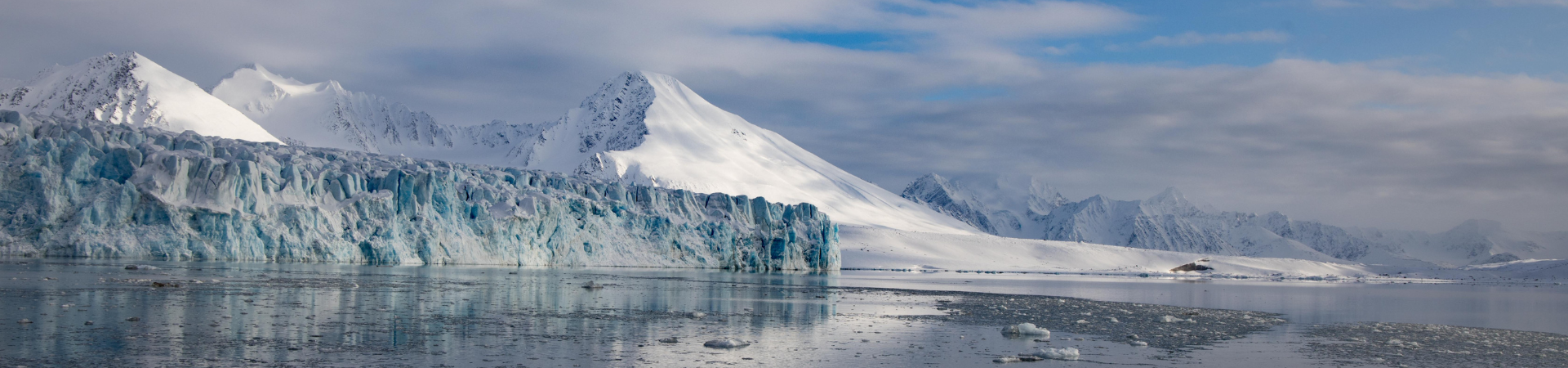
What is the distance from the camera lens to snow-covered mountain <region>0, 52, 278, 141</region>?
454 feet

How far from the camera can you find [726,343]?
14.7 metres

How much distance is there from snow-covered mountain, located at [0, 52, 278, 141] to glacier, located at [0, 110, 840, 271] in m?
89.8

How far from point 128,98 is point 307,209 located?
12367cm

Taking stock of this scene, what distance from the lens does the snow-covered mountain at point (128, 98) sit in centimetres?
13825

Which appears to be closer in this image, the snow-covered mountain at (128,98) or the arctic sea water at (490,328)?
the arctic sea water at (490,328)

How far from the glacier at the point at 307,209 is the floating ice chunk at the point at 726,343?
126 ft

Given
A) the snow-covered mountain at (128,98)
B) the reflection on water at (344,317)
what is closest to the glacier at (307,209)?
the reflection on water at (344,317)

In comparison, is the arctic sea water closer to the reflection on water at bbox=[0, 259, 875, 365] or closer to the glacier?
the reflection on water at bbox=[0, 259, 875, 365]

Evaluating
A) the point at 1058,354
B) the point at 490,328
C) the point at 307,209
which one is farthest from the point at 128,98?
the point at 1058,354

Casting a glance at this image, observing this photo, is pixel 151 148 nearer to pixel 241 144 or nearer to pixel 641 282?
pixel 241 144

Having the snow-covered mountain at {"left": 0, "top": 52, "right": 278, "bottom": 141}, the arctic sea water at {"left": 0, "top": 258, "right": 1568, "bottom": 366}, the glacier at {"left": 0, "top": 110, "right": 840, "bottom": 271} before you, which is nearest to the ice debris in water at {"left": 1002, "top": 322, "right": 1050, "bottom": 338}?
the arctic sea water at {"left": 0, "top": 258, "right": 1568, "bottom": 366}

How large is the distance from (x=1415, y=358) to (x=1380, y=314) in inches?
660

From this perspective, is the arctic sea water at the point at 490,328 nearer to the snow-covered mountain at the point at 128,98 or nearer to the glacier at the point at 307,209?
the glacier at the point at 307,209

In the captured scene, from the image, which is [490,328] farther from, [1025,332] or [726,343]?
[1025,332]
